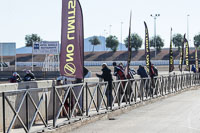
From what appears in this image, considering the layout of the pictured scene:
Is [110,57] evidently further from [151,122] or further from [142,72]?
[151,122]

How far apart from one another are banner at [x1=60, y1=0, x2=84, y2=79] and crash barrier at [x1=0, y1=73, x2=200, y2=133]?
64 centimetres

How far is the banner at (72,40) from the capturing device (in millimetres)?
11211

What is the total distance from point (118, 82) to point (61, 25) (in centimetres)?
321

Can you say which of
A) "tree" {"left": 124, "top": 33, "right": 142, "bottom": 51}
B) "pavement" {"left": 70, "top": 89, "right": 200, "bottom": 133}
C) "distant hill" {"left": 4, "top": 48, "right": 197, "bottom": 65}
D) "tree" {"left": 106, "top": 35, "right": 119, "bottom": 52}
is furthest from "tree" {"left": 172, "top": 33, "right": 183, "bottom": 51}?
"pavement" {"left": 70, "top": 89, "right": 200, "bottom": 133}

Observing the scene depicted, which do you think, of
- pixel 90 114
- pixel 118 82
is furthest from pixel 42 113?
pixel 118 82

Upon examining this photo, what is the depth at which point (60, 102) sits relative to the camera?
367 inches

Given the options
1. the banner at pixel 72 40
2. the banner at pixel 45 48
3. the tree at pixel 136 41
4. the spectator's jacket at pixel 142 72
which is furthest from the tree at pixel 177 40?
the banner at pixel 72 40

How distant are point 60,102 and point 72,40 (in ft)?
8.16

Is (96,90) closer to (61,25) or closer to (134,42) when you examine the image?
(61,25)

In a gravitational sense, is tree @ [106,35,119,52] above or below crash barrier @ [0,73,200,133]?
above

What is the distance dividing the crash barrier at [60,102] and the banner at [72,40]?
0.64 metres

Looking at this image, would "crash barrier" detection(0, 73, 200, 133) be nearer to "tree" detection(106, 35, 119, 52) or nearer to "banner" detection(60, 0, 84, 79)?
"banner" detection(60, 0, 84, 79)

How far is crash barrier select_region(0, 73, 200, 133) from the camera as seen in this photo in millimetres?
7820

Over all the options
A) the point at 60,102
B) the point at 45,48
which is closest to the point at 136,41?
the point at 45,48
